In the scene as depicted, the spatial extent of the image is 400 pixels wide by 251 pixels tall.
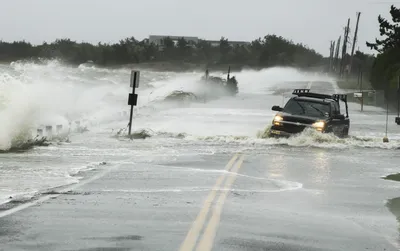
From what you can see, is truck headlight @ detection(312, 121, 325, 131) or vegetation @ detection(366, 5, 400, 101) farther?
vegetation @ detection(366, 5, 400, 101)

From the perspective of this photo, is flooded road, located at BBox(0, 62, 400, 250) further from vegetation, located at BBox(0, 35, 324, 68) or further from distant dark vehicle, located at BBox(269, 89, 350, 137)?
vegetation, located at BBox(0, 35, 324, 68)

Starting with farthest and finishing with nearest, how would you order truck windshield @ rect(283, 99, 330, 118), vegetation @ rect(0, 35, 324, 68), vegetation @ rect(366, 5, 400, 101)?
vegetation @ rect(0, 35, 324, 68) → vegetation @ rect(366, 5, 400, 101) → truck windshield @ rect(283, 99, 330, 118)

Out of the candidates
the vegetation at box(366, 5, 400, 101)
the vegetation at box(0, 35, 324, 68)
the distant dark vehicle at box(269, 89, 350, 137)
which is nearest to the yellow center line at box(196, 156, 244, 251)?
the distant dark vehicle at box(269, 89, 350, 137)

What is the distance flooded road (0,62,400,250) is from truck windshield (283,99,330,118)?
0.96 m

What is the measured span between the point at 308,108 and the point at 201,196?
40.8 ft

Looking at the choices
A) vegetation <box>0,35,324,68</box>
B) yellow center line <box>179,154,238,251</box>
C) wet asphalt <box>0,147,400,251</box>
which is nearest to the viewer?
yellow center line <box>179,154,238,251</box>

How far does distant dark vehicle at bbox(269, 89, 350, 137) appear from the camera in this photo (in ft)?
71.8

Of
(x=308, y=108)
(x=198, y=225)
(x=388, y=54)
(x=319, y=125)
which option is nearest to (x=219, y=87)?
(x=388, y=54)

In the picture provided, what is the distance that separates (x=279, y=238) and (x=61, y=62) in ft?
485

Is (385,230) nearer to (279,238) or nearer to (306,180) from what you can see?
(279,238)

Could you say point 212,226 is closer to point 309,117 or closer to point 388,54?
point 309,117

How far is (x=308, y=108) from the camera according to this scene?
2280 centimetres

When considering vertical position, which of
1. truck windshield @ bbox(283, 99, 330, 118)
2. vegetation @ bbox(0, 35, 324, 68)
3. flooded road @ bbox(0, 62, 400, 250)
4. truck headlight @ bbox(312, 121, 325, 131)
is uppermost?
vegetation @ bbox(0, 35, 324, 68)

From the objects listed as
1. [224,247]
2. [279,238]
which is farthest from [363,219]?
[224,247]
